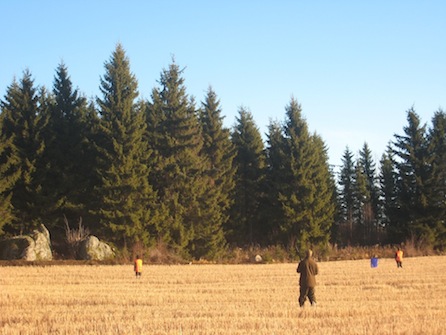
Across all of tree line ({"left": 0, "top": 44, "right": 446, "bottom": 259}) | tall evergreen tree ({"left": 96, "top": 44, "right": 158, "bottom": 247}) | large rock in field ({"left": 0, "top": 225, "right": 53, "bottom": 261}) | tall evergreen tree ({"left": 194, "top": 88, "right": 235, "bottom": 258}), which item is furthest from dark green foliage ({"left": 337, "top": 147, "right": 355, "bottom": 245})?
large rock in field ({"left": 0, "top": 225, "right": 53, "bottom": 261})

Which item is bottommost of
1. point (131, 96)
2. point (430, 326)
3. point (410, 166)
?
point (430, 326)

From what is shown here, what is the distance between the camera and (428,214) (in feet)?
171

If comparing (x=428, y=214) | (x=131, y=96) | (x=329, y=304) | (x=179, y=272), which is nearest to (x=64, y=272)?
(x=179, y=272)

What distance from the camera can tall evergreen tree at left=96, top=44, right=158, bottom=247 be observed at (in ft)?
134

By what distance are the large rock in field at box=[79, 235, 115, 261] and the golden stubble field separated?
1054 centimetres

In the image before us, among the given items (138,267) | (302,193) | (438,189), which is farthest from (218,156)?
(138,267)

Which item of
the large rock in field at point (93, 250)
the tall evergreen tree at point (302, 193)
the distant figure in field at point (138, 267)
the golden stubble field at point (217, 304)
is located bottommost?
the golden stubble field at point (217, 304)

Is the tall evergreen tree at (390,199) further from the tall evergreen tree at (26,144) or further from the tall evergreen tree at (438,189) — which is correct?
the tall evergreen tree at (26,144)

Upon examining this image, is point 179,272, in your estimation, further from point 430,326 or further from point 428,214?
point 428,214

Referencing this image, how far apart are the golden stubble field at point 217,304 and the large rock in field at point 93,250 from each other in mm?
10536

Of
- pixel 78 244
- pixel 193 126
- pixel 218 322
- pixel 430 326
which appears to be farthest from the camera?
pixel 193 126

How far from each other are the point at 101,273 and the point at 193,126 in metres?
22.2

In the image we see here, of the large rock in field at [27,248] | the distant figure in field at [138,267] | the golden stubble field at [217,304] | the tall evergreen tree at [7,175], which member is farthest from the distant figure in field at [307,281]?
the tall evergreen tree at [7,175]

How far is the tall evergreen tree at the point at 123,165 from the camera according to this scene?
40.7 m
